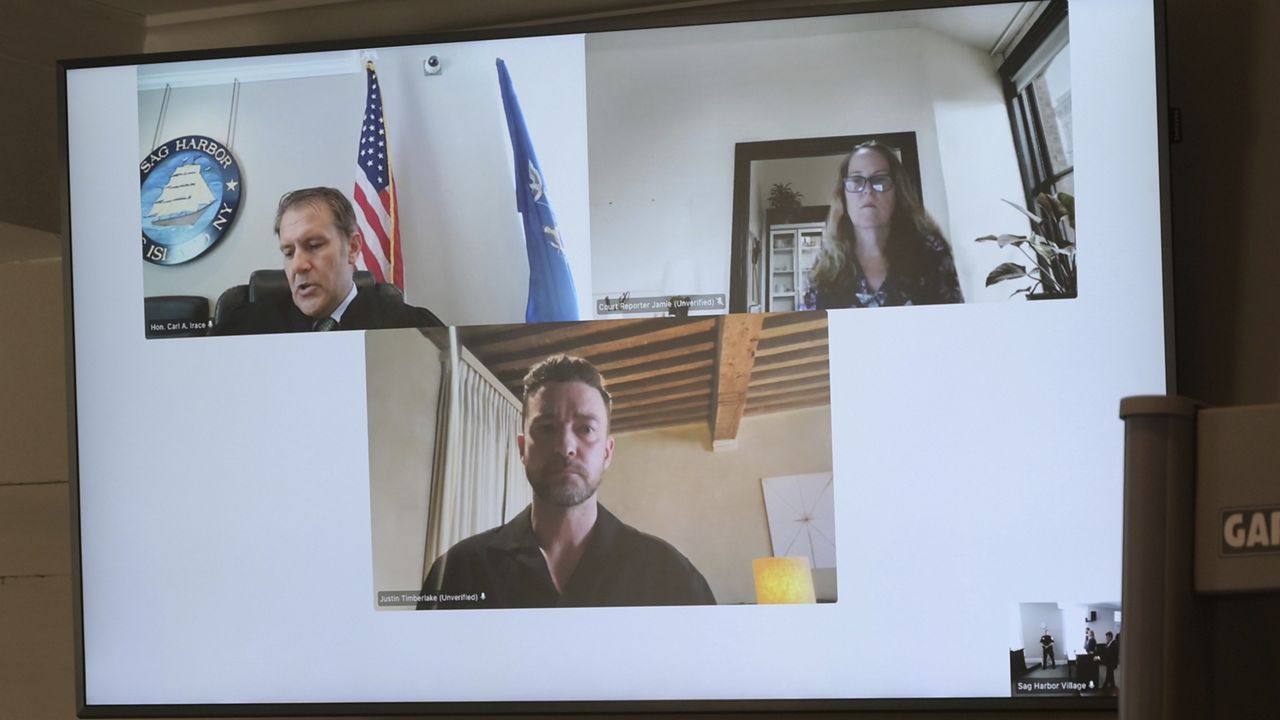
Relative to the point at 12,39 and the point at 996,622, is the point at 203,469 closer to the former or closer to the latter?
the point at 12,39

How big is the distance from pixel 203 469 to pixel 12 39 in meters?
1.11

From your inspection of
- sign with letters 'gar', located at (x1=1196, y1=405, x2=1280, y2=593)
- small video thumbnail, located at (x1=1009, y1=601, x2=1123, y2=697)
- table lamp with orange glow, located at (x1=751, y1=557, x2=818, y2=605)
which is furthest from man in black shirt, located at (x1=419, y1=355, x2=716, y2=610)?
sign with letters 'gar', located at (x1=1196, y1=405, x2=1280, y2=593)

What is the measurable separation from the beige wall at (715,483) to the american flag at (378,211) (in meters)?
0.57

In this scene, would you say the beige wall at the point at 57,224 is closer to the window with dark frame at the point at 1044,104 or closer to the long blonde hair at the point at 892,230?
the window with dark frame at the point at 1044,104

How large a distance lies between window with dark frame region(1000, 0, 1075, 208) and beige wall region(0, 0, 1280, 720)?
0.23m

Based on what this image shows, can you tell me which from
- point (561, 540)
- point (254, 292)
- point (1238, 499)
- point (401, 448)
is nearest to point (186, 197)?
point (254, 292)

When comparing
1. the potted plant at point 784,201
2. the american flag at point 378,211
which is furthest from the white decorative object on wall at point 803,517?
the american flag at point 378,211

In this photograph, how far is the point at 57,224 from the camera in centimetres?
275

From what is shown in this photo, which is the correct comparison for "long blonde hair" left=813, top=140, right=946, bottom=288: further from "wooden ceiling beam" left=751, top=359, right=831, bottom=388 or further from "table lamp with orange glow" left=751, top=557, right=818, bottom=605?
"table lamp with orange glow" left=751, top=557, right=818, bottom=605

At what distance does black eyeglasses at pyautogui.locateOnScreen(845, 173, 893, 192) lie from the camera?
7.41 feet

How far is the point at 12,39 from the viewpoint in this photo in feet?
8.80

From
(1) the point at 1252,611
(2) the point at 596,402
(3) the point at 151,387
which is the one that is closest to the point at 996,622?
(2) the point at 596,402

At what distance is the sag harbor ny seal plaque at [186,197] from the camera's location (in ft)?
7.89

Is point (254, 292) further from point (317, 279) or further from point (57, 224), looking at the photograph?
point (57, 224)
